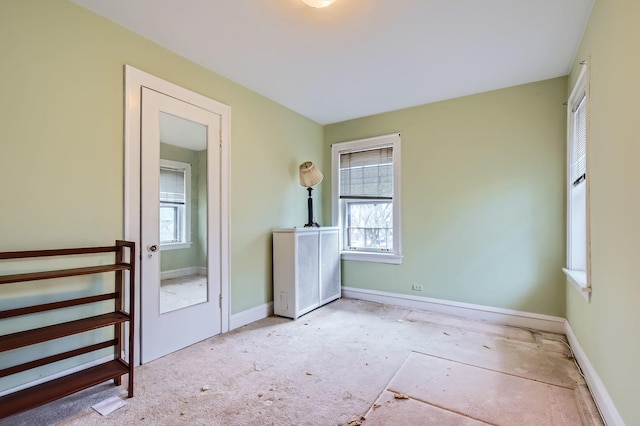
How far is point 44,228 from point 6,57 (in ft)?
3.46

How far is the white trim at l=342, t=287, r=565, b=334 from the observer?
10.3 ft

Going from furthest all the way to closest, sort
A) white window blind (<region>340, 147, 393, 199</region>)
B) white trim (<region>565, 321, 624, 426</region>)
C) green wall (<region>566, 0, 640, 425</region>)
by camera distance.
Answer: white window blind (<region>340, 147, 393, 199</region>) → white trim (<region>565, 321, 624, 426</region>) → green wall (<region>566, 0, 640, 425</region>)

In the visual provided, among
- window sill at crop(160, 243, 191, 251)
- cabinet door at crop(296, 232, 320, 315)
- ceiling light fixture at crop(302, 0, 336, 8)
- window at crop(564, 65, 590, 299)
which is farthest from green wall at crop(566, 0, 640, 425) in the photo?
window sill at crop(160, 243, 191, 251)

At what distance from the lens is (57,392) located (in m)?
1.74

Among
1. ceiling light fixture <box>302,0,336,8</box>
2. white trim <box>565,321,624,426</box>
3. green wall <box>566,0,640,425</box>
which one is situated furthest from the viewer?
ceiling light fixture <box>302,0,336,8</box>

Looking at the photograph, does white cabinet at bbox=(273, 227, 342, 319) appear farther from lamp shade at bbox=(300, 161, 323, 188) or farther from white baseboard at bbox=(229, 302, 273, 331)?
lamp shade at bbox=(300, 161, 323, 188)

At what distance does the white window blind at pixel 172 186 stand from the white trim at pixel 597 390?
131 inches

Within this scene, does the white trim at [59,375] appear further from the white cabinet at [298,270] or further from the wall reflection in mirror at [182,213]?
the white cabinet at [298,270]

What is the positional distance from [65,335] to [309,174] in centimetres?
293

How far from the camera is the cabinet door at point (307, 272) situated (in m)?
3.55

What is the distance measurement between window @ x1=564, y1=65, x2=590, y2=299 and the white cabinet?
8.42 feet

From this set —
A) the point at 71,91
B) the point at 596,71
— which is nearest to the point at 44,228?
the point at 71,91

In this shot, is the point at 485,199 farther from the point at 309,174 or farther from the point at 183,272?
the point at 183,272

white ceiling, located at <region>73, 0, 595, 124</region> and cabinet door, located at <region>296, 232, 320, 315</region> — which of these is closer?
white ceiling, located at <region>73, 0, 595, 124</region>
